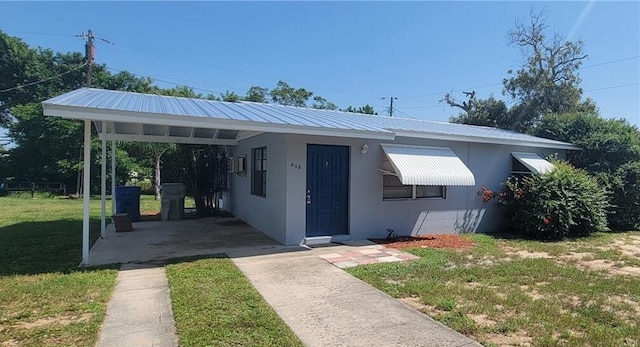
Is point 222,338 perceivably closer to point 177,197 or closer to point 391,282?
point 391,282

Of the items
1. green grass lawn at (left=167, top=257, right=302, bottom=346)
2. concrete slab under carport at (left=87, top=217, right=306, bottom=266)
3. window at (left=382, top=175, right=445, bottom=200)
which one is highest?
window at (left=382, top=175, right=445, bottom=200)

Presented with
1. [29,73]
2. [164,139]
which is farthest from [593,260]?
[29,73]

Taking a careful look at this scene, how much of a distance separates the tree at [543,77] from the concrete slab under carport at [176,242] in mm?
25398

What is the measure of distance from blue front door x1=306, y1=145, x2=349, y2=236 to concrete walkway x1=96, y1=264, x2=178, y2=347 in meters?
4.05

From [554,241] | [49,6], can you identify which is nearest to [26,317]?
[554,241]

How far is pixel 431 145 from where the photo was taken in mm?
11180

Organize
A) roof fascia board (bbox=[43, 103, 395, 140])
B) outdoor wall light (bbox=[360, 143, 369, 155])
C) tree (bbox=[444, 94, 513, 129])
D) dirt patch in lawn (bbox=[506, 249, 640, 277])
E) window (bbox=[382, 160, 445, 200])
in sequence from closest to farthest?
roof fascia board (bbox=[43, 103, 395, 140])
dirt patch in lawn (bbox=[506, 249, 640, 277])
outdoor wall light (bbox=[360, 143, 369, 155])
window (bbox=[382, 160, 445, 200])
tree (bbox=[444, 94, 513, 129])

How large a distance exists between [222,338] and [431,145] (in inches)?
342

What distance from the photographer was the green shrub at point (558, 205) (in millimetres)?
11086

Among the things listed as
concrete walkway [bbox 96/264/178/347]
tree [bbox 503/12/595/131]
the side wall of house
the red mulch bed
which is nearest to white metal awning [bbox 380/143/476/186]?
the red mulch bed

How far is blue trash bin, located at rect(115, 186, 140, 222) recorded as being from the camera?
43.9ft

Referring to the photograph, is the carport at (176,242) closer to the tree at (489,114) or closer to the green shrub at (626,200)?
the green shrub at (626,200)

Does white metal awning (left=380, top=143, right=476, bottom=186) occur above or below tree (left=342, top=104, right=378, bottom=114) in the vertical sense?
below

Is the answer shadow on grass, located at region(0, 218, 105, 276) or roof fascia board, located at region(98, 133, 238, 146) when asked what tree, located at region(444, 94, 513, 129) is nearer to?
roof fascia board, located at region(98, 133, 238, 146)
